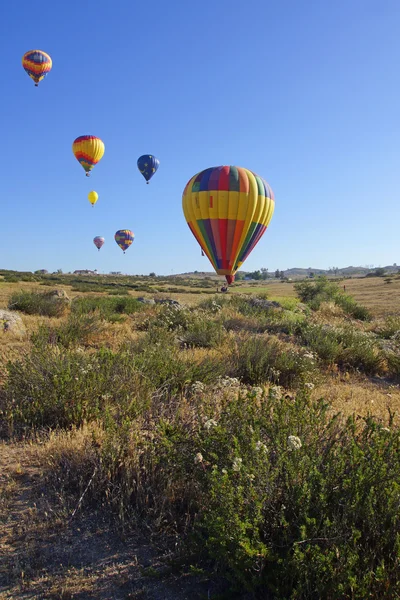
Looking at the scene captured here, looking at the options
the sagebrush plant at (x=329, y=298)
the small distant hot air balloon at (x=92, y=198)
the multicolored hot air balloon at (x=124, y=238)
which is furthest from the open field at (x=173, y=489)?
the multicolored hot air balloon at (x=124, y=238)

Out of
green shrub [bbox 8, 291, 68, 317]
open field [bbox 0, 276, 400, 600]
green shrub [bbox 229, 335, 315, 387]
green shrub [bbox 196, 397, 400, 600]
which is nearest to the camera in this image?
green shrub [bbox 196, 397, 400, 600]

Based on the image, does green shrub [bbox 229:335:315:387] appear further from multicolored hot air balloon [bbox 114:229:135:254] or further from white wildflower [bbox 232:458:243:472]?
multicolored hot air balloon [bbox 114:229:135:254]

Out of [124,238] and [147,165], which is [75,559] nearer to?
[147,165]

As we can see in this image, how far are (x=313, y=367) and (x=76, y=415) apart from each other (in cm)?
443

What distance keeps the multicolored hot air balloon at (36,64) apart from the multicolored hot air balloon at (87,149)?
5519mm

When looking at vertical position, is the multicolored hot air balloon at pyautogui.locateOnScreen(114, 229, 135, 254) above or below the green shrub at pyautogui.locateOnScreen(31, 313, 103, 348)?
above

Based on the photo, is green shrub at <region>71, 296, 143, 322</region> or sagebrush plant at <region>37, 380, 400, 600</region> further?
green shrub at <region>71, 296, 143, 322</region>

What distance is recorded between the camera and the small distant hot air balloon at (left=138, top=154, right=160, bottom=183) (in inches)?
1515

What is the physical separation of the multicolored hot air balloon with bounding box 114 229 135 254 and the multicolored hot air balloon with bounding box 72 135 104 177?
2554 cm

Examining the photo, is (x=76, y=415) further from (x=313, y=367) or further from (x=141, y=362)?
(x=313, y=367)

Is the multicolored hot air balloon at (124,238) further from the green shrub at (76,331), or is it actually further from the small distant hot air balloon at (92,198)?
the green shrub at (76,331)

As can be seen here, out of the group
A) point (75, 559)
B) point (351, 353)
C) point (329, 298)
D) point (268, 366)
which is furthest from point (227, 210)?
point (75, 559)

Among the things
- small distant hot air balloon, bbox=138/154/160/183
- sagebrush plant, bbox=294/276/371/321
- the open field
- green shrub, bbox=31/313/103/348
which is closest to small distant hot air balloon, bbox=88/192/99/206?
small distant hot air balloon, bbox=138/154/160/183

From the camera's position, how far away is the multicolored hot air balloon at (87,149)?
3469cm
